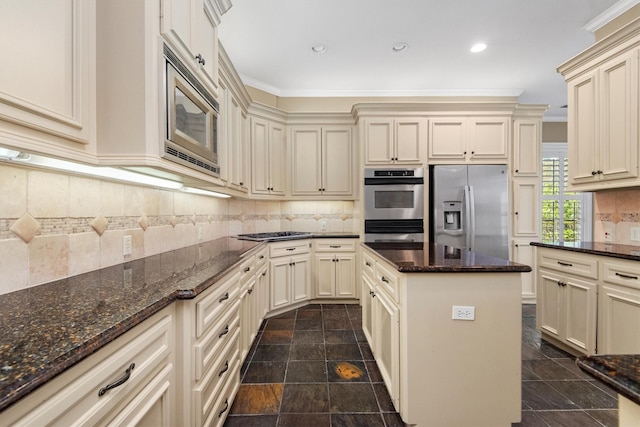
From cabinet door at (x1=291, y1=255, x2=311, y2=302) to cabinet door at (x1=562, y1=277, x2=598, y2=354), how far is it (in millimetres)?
2549

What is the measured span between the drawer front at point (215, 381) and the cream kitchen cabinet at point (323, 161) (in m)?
2.42

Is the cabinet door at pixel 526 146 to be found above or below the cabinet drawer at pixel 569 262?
above

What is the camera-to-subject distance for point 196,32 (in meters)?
1.54

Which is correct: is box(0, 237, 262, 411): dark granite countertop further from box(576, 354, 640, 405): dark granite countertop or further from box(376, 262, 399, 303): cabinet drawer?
box(576, 354, 640, 405): dark granite countertop

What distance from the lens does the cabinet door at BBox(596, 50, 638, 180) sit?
2.08 metres

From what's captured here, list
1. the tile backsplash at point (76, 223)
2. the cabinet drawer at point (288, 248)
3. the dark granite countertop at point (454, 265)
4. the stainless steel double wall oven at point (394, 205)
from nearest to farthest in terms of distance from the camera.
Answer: the tile backsplash at point (76, 223) < the dark granite countertop at point (454, 265) < the cabinet drawer at point (288, 248) < the stainless steel double wall oven at point (394, 205)

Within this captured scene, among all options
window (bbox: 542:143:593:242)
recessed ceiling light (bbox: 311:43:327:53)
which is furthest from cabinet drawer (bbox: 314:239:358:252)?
window (bbox: 542:143:593:242)

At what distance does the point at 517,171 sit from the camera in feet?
11.8

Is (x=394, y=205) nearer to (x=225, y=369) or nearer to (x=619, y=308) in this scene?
(x=619, y=308)

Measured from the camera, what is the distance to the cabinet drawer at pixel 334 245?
3.60 m

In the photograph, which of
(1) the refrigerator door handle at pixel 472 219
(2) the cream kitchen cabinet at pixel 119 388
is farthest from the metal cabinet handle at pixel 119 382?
(1) the refrigerator door handle at pixel 472 219

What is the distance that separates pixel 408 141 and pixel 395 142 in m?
0.17

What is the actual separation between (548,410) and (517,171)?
2.87 meters

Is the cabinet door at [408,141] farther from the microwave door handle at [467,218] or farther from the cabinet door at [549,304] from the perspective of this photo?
the cabinet door at [549,304]
